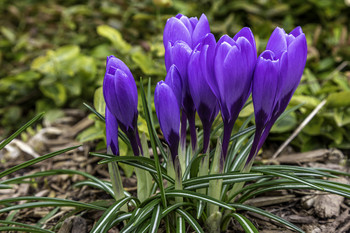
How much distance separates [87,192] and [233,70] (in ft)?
4.30

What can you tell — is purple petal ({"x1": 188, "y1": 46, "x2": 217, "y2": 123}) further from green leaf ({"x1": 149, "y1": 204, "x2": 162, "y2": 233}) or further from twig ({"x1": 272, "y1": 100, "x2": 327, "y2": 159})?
twig ({"x1": 272, "y1": 100, "x2": 327, "y2": 159})

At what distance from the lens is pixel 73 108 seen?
3.41 m

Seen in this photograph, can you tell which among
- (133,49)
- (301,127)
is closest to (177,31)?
(301,127)

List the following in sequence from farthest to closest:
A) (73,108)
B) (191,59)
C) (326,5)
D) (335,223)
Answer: (326,5), (73,108), (335,223), (191,59)

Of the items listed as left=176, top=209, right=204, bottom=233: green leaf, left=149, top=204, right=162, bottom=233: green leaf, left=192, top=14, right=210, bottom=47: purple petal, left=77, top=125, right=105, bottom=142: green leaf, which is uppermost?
left=77, top=125, right=105, bottom=142: green leaf

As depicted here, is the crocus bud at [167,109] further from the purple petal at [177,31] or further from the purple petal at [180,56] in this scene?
the purple petal at [177,31]

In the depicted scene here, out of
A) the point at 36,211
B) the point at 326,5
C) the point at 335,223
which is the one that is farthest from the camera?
the point at 326,5

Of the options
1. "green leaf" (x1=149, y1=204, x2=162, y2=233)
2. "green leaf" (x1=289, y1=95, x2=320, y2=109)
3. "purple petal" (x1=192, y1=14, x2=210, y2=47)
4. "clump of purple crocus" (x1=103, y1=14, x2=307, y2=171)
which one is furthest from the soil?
"purple petal" (x1=192, y1=14, x2=210, y2=47)

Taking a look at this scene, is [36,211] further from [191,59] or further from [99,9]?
[99,9]

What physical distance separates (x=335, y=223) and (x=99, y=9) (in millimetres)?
3407

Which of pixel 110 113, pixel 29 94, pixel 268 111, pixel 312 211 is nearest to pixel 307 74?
pixel 312 211

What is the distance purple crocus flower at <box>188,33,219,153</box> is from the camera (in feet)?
4.09

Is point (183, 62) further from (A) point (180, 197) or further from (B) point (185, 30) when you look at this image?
(A) point (180, 197)

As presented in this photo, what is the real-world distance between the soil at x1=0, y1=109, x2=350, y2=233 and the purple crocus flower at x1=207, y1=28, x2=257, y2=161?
2.31ft
